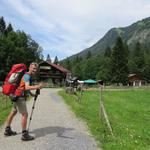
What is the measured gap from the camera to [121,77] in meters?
91.5

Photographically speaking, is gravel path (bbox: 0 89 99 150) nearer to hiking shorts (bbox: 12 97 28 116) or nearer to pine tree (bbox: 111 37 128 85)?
hiking shorts (bbox: 12 97 28 116)

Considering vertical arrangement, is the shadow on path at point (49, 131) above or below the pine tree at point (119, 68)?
below

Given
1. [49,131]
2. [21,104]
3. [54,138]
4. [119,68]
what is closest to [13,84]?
[21,104]

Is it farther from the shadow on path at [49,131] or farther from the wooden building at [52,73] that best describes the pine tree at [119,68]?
the shadow on path at [49,131]

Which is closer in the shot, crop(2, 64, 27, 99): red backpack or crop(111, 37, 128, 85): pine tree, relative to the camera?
crop(2, 64, 27, 99): red backpack

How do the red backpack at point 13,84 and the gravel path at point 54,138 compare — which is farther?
the red backpack at point 13,84

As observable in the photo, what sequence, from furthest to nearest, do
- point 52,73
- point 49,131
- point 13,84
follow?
point 52,73 < point 49,131 < point 13,84

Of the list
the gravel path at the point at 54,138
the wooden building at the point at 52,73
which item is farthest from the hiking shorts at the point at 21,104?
the wooden building at the point at 52,73

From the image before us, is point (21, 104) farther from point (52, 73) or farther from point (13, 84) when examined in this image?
point (52, 73)

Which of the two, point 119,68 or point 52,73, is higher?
point 119,68

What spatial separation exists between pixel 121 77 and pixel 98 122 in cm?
7952

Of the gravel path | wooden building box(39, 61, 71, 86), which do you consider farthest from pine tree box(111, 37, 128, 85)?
the gravel path

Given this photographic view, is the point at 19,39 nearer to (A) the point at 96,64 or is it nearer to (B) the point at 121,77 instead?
(B) the point at 121,77

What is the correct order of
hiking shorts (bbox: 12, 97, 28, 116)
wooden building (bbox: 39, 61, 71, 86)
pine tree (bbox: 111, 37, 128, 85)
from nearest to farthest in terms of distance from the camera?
hiking shorts (bbox: 12, 97, 28, 116), wooden building (bbox: 39, 61, 71, 86), pine tree (bbox: 111, 37, 128, 85)
